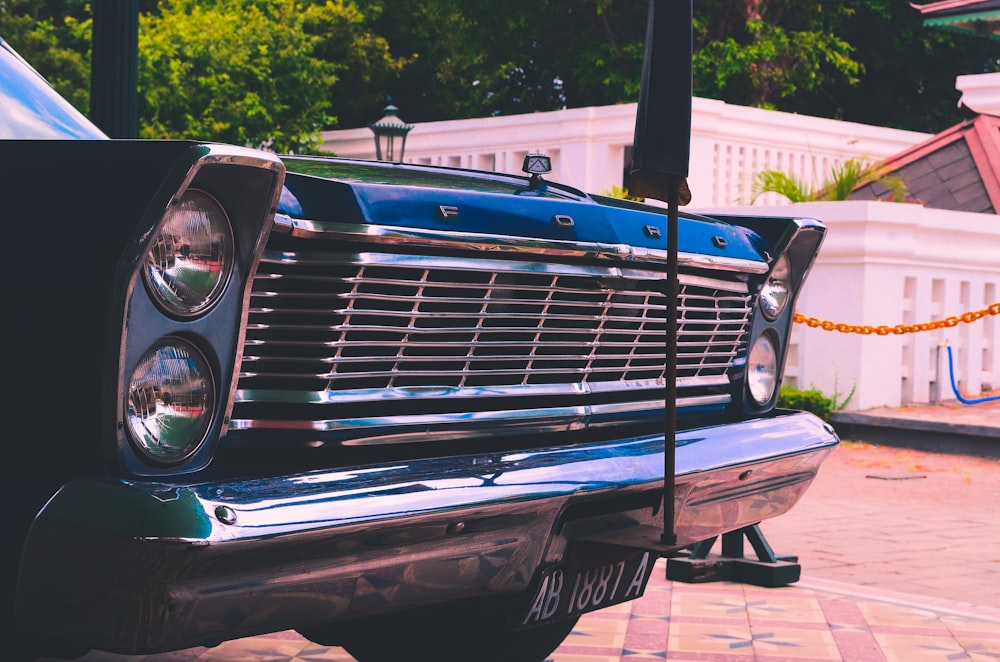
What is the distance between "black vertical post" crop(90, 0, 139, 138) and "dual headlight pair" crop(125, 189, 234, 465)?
321 centimetres

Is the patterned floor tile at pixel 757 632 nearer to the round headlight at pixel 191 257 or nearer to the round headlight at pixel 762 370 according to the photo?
the round headlight at pixel 762 370

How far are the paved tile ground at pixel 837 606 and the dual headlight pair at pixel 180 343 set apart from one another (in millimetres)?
1968

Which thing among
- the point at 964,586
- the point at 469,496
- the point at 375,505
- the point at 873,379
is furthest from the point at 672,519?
the point at 873,379

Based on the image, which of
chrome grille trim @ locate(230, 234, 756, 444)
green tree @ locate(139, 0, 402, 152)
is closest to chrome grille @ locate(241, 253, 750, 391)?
chrome grille trim @ locate(230, 234, 756, 444)

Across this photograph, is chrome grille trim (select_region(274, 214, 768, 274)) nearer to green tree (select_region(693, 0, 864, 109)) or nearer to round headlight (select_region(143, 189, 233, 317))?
round headlight (select_region(143, 189, 233, 317))

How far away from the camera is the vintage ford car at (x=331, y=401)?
2326 millimetres

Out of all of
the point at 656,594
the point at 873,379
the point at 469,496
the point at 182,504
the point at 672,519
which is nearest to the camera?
the point at 182,504

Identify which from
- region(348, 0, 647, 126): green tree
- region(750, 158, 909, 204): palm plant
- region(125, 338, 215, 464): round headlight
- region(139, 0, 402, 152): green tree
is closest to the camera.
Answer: region(125, 338, 215, 464): round headlight

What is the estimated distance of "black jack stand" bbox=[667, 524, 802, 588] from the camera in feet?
18.6

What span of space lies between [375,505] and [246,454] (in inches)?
11.3

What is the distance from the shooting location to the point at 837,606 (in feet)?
17.5

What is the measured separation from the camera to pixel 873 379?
11.0 m

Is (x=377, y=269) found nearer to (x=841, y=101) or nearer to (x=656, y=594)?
(x=656, y=594)

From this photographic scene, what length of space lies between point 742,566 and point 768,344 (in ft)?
5.81
